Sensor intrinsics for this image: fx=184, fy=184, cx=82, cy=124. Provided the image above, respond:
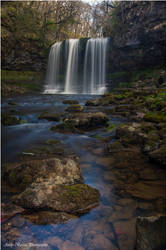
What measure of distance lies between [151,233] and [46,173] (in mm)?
1927

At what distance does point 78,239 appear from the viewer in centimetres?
219

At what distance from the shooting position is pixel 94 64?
25.5m

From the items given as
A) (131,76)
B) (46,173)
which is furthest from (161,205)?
(131,76)

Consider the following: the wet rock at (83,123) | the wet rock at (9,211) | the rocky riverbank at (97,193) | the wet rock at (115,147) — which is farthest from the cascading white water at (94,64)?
the wet rock at (9,211)

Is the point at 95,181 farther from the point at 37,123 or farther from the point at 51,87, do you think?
the point at 51,87

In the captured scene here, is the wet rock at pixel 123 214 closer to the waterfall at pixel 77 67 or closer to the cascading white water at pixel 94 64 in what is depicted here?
the waterfall at pixel 77 67

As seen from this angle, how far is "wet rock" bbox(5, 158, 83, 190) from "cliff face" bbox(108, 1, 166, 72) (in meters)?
22.0

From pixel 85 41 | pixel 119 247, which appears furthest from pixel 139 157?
pixel 85 41

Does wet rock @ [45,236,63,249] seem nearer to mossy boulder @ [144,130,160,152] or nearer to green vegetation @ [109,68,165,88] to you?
mossy boulder @ [144,130,160,152]

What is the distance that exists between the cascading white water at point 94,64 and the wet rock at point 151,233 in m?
22.6

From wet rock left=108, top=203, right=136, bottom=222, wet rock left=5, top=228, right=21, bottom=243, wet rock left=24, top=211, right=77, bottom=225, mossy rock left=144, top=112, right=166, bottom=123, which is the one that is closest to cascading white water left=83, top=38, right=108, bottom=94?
mossy rock left=144, top=112, right=166, bottom=123

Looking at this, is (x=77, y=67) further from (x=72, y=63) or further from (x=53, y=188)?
(x=53, y=188)

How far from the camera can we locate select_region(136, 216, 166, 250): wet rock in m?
1.75

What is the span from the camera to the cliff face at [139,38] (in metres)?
20.8
